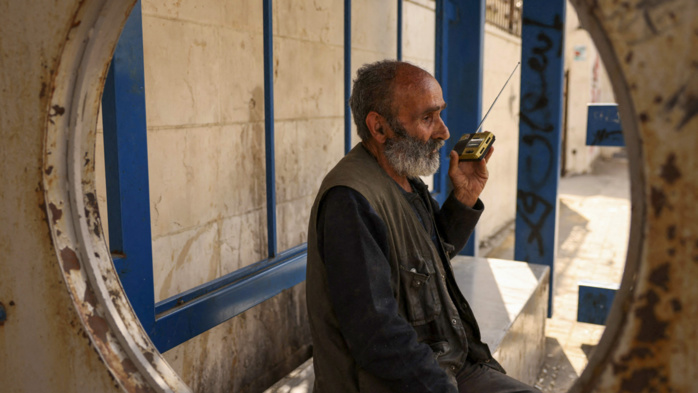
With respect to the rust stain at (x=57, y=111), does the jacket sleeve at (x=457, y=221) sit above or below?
below

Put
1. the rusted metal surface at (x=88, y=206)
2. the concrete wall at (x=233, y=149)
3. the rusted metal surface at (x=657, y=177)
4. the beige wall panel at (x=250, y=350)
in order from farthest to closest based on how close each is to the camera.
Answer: the beige wall panel at (x=250, y=350) < the concrete wall at (x=233, y=149) < the rusted metal surface at (x=88, y=206) < the rusted metal surface at (x=657, y=177)

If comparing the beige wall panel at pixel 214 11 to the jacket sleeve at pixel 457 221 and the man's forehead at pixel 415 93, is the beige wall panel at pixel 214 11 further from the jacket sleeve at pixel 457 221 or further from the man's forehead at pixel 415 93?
the jacket sleeve at pixel 457 221

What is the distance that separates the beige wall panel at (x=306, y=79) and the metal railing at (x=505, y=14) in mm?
4176

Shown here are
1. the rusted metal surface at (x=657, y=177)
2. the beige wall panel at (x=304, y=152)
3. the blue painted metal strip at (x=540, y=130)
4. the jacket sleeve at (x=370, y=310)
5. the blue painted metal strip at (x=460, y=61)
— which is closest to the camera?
the rusted metal surface at (x=657, y=177)

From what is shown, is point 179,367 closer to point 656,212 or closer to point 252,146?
point 252,146

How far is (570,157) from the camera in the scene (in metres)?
14.6

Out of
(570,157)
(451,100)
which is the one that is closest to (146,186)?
(451,100)

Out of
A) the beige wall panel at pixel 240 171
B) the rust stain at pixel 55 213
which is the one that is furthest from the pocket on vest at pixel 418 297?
the beige wall panel at pixel 240 171

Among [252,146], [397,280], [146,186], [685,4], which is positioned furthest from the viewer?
[252,146]

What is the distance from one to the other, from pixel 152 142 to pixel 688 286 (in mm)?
2319

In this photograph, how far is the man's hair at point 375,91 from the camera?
2.07 m

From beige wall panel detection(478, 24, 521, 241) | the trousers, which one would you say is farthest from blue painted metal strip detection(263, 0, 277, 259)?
beige wall panel detection(478, 24, 521, 241)

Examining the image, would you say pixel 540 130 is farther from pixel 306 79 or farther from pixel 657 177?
pixel 657 177

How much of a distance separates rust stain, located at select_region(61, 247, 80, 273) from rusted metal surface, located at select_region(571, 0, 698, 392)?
1096mm
